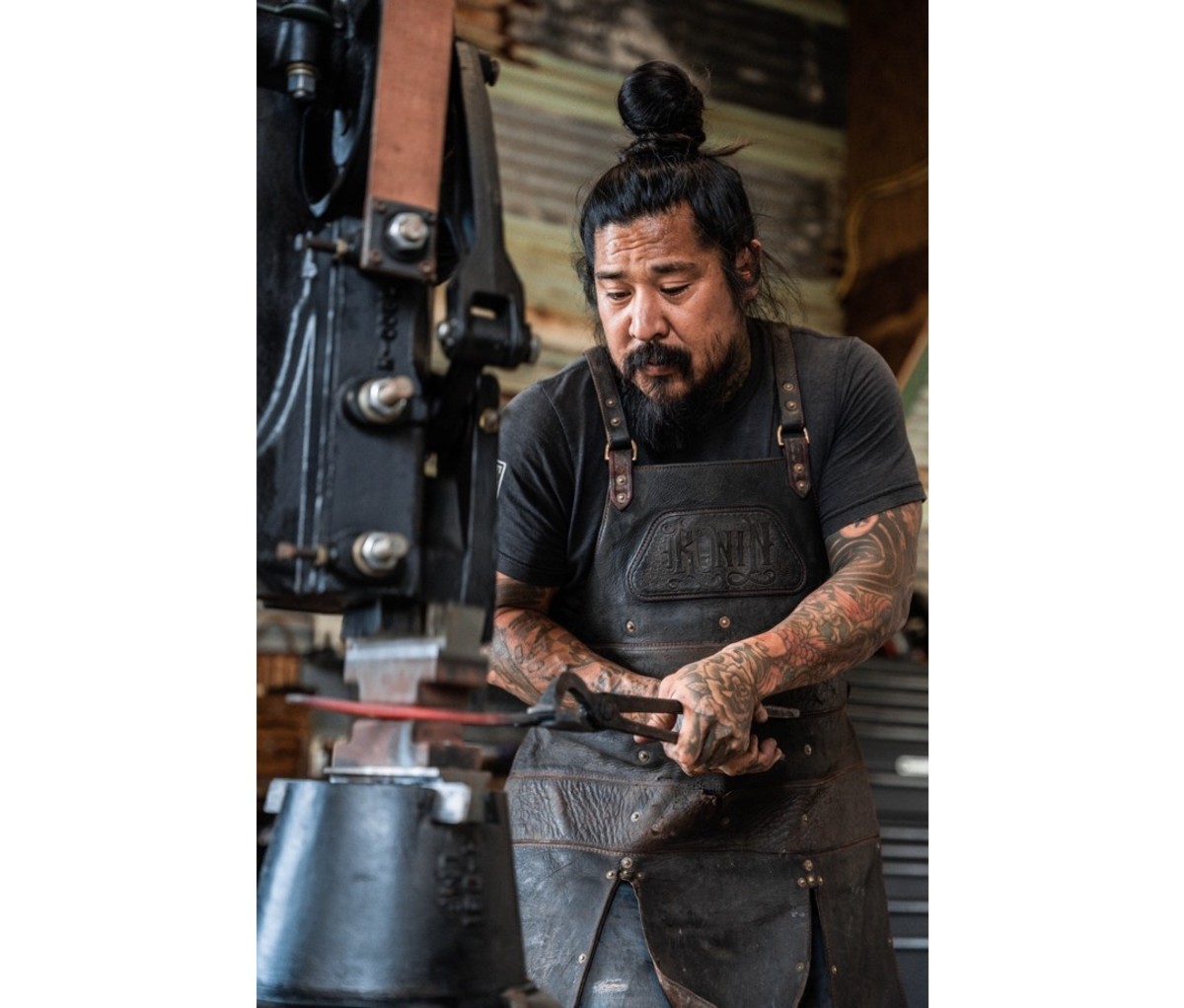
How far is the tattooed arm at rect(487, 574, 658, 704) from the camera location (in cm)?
223

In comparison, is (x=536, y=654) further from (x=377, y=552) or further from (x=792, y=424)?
(x=377, y=552)

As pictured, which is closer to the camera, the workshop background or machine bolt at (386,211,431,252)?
machine bolt at (386,211,431,252)

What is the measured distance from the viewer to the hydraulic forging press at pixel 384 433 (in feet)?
4.56

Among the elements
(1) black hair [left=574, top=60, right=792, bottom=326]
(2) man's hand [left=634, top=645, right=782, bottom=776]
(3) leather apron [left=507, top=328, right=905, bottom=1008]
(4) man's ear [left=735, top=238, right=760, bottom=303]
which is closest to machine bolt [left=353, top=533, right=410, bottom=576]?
(2) man's hand [left=634, top=645, right=782, bottom=776]

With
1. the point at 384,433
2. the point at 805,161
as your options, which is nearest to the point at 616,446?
the point at 384,433

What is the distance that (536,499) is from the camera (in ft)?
7.95

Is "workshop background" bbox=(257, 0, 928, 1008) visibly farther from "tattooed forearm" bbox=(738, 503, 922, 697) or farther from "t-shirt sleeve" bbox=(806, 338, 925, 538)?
"tattooed forearm" bbox=(738, 503, 922, 697)

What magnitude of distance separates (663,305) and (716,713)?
665 mm

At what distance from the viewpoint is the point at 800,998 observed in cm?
219

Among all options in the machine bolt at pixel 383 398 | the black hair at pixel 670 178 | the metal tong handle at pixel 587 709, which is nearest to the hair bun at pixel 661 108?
the black hair at pixel 670 178

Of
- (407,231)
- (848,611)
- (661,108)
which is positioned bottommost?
(848,611)

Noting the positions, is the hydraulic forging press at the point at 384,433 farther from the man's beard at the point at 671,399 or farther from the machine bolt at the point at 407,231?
the man's beard at the point at 671,399
